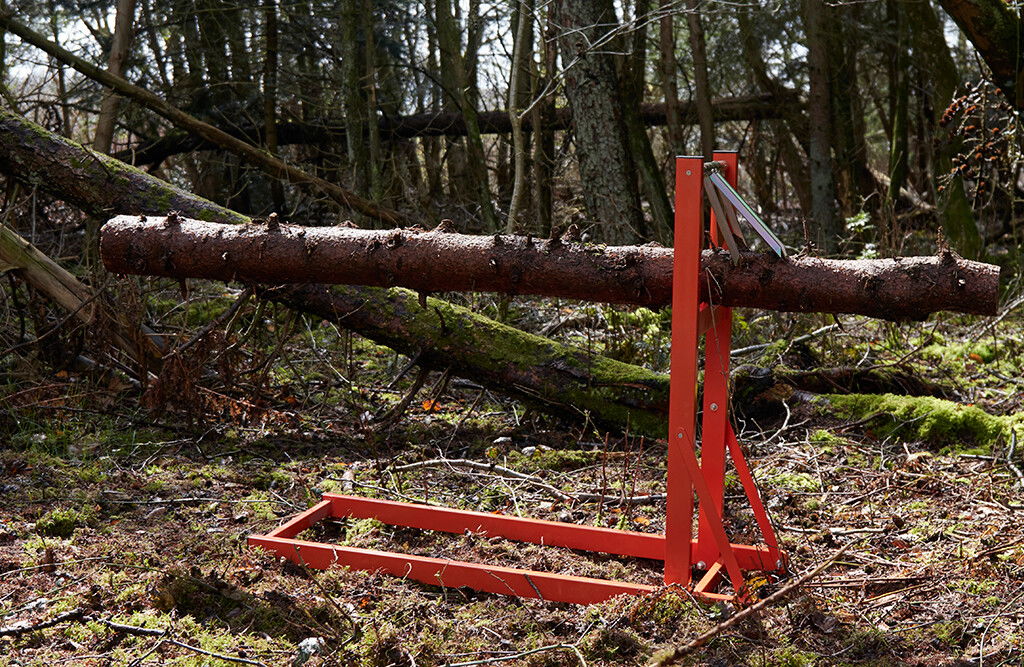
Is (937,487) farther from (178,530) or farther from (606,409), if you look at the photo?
(178,530)

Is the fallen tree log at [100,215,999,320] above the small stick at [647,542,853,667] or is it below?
above

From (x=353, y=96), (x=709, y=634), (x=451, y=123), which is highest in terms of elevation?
(x=353, y=96)

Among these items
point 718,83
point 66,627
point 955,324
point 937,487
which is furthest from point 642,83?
point 66,627

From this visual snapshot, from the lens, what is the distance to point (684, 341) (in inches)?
129

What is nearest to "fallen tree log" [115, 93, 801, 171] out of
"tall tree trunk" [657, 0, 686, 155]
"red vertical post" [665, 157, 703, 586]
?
"tall tree trunk" [657, 0, 686, 155]

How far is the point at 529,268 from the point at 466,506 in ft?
4.29

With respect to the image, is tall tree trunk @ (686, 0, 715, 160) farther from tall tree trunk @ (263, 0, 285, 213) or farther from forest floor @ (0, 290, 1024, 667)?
tall tree trunk @ (263, 0, 285, 213)

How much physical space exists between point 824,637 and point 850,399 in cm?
259

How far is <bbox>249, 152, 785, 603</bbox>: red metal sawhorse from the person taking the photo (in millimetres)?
3270

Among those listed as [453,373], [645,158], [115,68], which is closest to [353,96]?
[115,68]

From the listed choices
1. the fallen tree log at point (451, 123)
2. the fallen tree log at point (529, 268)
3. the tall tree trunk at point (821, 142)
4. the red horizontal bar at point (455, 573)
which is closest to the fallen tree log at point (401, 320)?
the fallen tree log at point (529, 268)

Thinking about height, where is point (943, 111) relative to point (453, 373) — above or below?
above

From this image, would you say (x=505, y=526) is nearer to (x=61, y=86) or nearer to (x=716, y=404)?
(x=716, y=404)

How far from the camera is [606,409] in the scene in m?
5.49
